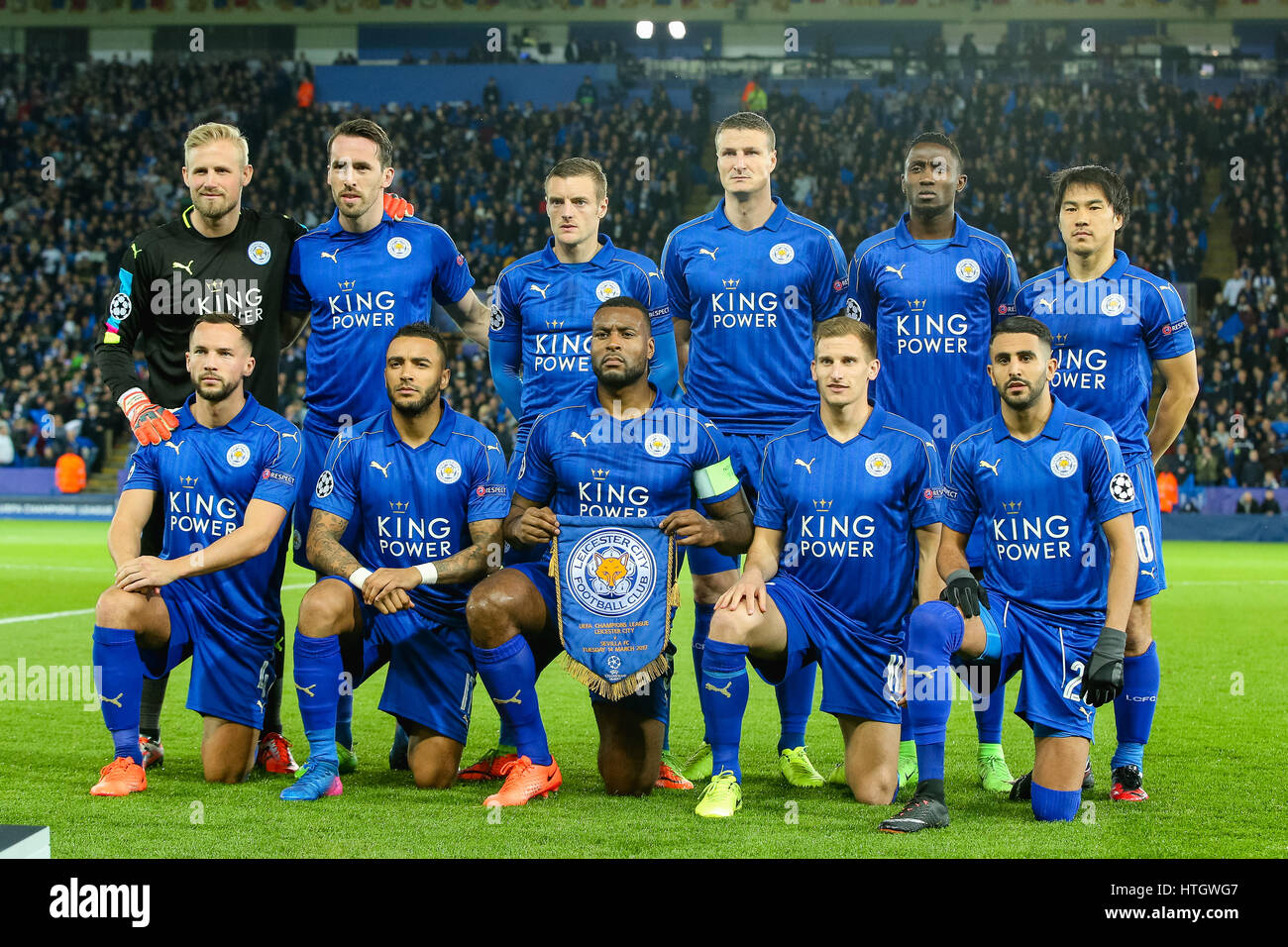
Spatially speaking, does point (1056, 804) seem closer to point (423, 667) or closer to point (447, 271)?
point (423, 667)

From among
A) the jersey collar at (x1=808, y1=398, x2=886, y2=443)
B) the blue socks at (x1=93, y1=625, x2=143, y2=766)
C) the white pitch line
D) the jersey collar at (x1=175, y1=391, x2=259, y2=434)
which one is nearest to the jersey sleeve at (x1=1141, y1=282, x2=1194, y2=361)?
the jersey collar at (x1=808, y1=398, x2=886, y2=443)

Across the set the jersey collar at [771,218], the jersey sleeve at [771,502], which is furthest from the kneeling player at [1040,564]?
the jersey collar at [771,218]

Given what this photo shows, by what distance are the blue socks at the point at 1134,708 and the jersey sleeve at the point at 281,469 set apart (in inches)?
129

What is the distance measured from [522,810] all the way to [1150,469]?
9.17 feet

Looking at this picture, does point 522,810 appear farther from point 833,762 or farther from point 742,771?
point 833,762

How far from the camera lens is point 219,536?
5.39 metres

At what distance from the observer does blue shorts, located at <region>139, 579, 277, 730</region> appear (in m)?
5.29

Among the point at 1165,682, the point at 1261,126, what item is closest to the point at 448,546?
the point at 1165,682

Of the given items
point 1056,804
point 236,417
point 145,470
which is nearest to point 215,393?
point 236,417

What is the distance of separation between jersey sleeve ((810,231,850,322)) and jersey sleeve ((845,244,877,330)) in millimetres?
43

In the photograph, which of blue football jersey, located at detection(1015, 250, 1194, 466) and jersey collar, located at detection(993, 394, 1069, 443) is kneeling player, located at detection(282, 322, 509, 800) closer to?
jersey collar, located at detection(993, 394, 1069, 443)
